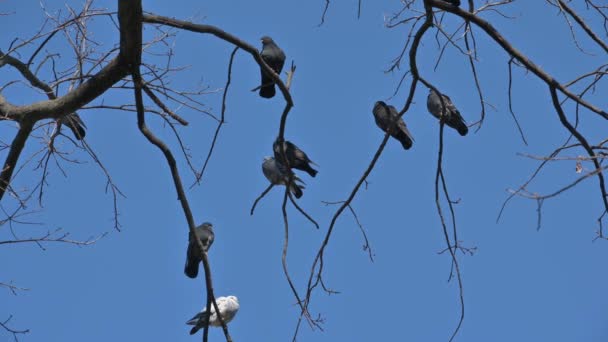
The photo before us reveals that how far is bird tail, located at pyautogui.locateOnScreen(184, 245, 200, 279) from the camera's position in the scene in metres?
5.29

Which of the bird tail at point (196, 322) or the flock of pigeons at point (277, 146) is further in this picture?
the bird tail at point (196, 322)

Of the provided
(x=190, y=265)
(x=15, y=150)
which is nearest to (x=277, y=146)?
(x=190, y=265)

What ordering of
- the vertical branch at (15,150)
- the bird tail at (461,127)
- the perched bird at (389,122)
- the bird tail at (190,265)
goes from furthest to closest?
the bird tail at (461,127)
the perched bird at (389,122)
the bird tail at (190,265)
the vertical branch at (15,150)

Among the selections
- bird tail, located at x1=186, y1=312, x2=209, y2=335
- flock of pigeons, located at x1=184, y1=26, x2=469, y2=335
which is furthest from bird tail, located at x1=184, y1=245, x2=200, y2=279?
bird tail, located at x1=186, y1=312, x2=209, y2=335

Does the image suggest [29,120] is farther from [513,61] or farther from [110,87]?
[513,61]

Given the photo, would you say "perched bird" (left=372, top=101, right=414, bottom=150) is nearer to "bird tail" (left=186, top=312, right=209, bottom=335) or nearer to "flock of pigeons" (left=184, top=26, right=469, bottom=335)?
"flock of pigeons" (left=184, top=26, right=469, bottom=335)

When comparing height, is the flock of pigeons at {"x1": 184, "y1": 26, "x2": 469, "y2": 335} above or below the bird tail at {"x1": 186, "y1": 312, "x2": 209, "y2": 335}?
above

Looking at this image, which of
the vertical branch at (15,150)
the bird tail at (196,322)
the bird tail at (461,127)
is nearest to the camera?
the vertical branch at (15,150)

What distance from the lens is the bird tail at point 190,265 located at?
17.4ft

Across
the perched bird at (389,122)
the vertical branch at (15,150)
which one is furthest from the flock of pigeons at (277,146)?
the vertical branch at (15,150)

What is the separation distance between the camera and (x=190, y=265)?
5297mm

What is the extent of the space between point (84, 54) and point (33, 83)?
19.4 inches

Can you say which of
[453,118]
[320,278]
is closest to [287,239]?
[320,278]

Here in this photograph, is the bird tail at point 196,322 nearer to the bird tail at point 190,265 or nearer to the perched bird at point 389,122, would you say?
the bird tail at point 190,265
